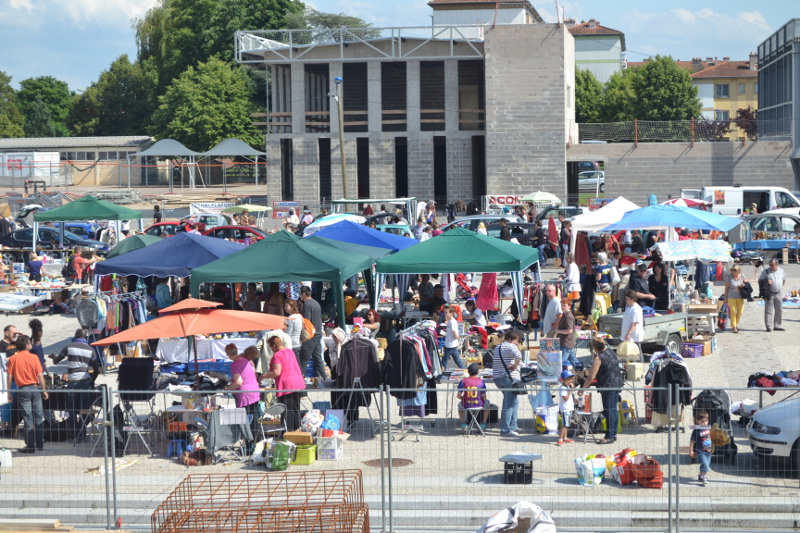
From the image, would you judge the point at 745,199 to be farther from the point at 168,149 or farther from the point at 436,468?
the point at 168,149

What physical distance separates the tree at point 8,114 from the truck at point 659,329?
251ft

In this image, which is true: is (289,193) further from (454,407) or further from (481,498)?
(481,498)

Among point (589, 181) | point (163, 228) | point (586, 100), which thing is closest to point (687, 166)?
point (589, 181)

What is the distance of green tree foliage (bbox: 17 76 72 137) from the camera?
96875mm

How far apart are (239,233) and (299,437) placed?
1842 centimetres

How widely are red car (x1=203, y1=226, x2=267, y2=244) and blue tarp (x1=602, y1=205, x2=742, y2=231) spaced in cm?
1106

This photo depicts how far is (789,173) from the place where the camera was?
45.7m

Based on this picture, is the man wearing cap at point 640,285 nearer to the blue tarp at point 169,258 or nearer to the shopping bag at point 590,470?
the blue tarp at point 169,258

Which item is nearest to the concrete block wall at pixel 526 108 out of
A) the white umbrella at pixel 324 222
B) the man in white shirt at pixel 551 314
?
the white umbrella at pixel 324 222

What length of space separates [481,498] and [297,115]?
41.3 m

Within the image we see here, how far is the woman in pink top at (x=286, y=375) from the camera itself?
42.2ft

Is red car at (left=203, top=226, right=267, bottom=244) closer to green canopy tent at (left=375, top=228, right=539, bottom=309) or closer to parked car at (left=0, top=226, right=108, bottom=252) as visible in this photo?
parked car at (left=0, top=226, right=108, bottom=252)

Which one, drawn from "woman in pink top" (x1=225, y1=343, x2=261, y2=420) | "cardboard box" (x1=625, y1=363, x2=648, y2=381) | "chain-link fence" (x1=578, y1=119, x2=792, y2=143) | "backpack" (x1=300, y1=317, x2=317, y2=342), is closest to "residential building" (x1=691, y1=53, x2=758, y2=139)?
"chain-link fence" (x1=578, y1=119, x2=792, y2=143)

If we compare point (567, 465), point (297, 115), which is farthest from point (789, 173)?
point (567, 465)
